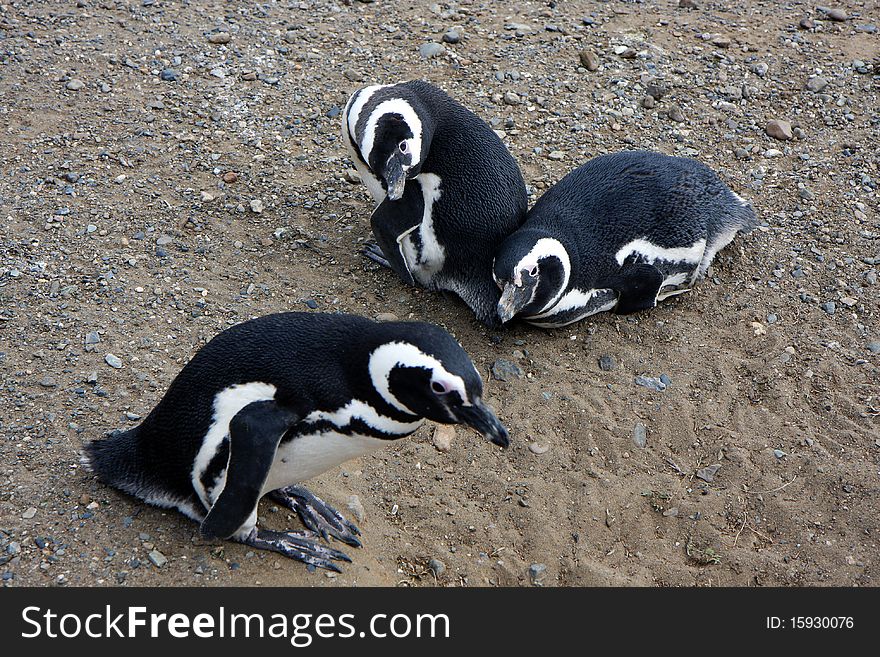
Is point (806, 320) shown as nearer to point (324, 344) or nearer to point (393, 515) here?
point (393, 515)

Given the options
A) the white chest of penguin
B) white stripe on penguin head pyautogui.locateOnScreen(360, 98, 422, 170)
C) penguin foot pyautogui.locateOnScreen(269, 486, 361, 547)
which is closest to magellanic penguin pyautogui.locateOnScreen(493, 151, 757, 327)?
the white chest of penguin

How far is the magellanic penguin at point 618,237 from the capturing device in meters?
4.25

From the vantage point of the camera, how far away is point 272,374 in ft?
9.48

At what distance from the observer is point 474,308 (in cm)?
450

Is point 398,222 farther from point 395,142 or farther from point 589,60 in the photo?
point 589,60

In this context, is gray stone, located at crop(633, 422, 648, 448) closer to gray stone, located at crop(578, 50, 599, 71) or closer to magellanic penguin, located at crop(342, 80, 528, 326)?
magellanic penguin, located at crop(342, 80, 528, 326)

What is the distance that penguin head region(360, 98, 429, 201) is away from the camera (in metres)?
4.29

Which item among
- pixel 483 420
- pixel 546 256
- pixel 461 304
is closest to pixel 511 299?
pixel 546 256

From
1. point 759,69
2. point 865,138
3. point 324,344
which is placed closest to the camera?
point 324,344

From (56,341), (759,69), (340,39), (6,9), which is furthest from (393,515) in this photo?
(6,9)

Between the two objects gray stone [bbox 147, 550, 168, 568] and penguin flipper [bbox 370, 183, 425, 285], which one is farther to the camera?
penguin flipper [bbox 370, 183, 425, 285]

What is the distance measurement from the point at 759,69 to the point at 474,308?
284 centimetres

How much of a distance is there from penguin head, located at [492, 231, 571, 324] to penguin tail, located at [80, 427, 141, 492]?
1668 mm

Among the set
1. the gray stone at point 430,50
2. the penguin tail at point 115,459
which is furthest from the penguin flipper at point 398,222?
the gray stone at point 430,50
